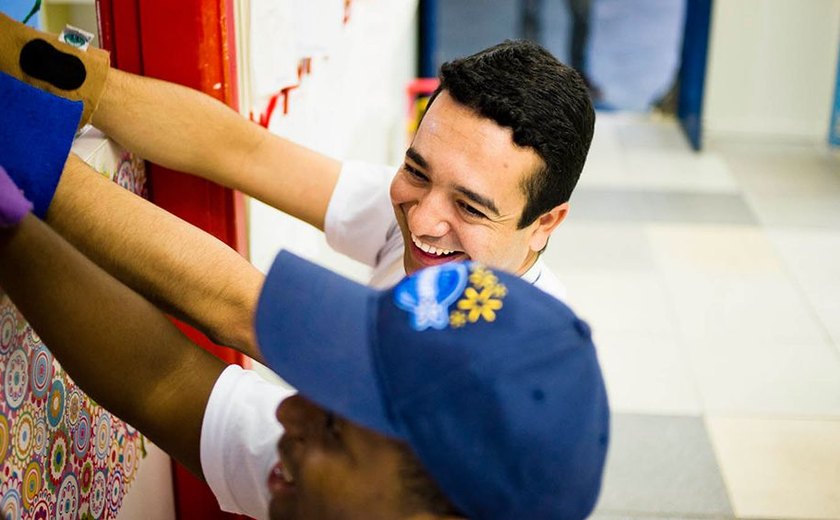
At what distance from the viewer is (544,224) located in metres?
1.43

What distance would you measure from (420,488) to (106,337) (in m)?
0.29

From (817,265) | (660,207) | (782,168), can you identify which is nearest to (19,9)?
(817,265)

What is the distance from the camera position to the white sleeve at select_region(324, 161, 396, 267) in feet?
4.96

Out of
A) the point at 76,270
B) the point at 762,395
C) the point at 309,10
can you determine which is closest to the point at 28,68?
the point at 76,270

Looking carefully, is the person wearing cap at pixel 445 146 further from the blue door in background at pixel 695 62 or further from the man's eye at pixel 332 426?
the blue door in background at pixel 695 62

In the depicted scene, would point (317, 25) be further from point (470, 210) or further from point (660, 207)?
point (660, 207)

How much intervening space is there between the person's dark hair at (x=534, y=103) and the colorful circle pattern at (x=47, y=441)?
0.60m

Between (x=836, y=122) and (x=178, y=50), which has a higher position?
(x=178, y=50)

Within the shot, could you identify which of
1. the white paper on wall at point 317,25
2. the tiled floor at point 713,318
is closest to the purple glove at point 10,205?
the white paper on wall at point 317,25

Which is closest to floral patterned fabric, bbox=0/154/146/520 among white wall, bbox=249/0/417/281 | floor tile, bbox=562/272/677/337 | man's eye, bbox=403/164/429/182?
man's eye, bbox=403/164/429/182

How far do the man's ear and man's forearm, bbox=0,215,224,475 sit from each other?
594 mm

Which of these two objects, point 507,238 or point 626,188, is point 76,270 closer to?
point 507,238

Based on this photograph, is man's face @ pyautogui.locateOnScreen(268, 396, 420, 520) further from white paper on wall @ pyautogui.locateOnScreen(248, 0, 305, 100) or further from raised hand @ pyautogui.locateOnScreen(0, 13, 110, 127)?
white paper on wall @ pyautogui.locateOnScreen(248, 0, 305, 100)

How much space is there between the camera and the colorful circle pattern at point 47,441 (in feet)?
3.12
